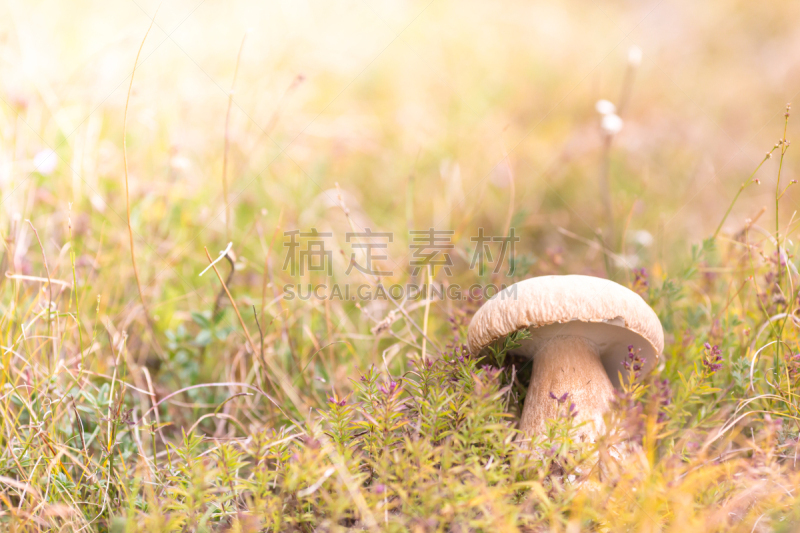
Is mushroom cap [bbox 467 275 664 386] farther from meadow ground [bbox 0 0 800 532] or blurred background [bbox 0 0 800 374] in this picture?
blurred background [bbox 0 0 800 374]

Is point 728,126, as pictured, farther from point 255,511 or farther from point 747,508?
point 255,511

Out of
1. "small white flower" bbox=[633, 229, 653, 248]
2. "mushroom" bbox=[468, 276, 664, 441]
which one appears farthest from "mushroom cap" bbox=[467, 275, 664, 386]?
"small white flower" bbox=[633, 229, 653, 248]

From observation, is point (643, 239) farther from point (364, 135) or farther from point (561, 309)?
point (364, 135)

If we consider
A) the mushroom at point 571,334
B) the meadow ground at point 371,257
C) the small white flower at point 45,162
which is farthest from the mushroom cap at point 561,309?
the small white flower at point 45,162

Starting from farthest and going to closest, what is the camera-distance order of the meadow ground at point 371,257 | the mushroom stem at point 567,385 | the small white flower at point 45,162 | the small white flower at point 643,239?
the small white flower at point 643,239 → the small white flower at point 45,162 → the mushroom stem at point 567,385 → the meadow ground at point 371,257

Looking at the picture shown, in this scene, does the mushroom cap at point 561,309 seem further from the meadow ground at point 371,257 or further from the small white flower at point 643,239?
the small white flower at point 643,239

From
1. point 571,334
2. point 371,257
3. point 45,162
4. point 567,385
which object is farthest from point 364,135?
point 567,385

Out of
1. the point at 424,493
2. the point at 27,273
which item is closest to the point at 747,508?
the point at 424,493
